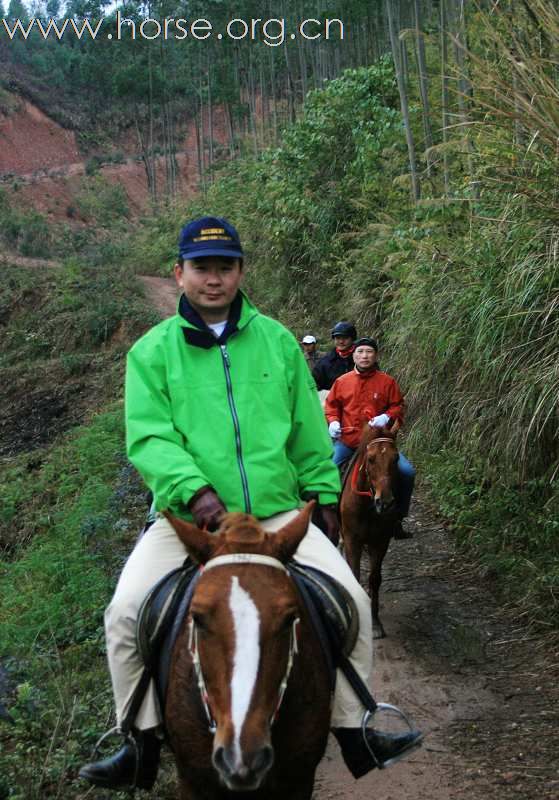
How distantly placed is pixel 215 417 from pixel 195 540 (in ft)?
2.28

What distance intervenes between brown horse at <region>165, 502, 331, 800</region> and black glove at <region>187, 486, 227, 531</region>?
117mm

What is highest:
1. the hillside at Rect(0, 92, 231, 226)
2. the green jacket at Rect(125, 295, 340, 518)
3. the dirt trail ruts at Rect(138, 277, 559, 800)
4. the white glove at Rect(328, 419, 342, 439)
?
the hillside at Rect(0, 92, 231, 226)

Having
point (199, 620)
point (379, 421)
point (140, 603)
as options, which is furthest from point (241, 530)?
point (379, 421)

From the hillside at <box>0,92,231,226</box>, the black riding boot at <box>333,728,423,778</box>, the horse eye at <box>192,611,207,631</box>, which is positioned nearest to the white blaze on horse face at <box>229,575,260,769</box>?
the horse eye at <box>192,611,207,631</box>

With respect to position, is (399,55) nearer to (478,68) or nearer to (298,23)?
(478,68)

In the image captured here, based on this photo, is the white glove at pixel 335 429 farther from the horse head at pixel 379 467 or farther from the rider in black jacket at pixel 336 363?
the rider in black jacket at pixel 336 363

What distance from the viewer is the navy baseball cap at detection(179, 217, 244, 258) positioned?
3.58 m

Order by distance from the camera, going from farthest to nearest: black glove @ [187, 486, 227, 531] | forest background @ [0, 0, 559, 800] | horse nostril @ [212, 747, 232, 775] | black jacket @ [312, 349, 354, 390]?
1. black jacket @ [312, 349, 354, 390]
2. forest background @ [0, 0, 559, 800]
3. black glove @ [187, 486, 227, 531]
4. horse nostril @ [212, 747, 232, 775]

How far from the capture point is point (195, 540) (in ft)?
9.37

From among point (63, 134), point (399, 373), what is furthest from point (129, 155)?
point (399, 373)

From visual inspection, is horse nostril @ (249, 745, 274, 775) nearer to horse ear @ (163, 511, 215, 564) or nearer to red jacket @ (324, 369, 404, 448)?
horse ear @ (163, 511, 215, 564)

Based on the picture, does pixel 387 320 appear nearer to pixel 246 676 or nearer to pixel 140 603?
pixel 140 603

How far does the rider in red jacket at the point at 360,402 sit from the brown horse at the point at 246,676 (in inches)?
177

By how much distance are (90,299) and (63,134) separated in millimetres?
45225
